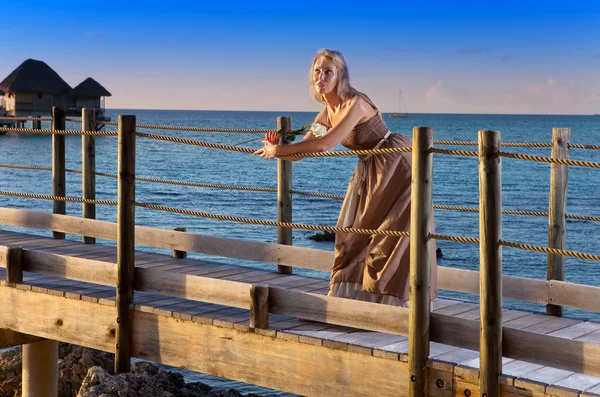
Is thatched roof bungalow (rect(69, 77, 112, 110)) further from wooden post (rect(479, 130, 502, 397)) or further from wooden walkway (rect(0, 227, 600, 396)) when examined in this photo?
wooden post (rect(479, 130, 502, 397))

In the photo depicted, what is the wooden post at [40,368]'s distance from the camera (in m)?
8.84

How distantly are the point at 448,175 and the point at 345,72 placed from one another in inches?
1632

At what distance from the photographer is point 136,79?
69250 mm

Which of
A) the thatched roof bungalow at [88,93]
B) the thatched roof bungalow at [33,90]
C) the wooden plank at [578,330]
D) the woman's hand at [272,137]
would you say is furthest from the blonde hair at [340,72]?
the thatched roof bungalow at [88,93]

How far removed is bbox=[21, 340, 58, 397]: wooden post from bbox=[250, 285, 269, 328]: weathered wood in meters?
3.78

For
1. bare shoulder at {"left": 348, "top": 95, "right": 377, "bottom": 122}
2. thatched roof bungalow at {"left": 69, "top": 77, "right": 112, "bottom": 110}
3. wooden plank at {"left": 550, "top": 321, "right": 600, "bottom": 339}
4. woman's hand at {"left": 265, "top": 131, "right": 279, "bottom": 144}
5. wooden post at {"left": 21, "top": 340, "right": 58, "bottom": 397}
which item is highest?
thatched roof bungalow at {"left": 69, "top": 77, "right": 112, "bottom": 110}

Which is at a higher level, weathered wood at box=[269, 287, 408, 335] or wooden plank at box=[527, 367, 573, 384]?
weathered wood at box=[269, 287, 408, 335]

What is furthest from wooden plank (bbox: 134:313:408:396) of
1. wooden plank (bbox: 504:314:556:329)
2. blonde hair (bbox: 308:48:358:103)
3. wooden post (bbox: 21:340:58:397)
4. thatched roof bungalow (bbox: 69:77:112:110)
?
thatched roof bungalow (bbox: 69:77:112:110)

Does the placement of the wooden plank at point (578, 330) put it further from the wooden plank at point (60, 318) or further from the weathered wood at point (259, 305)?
the wooden plank at point (60, 318)

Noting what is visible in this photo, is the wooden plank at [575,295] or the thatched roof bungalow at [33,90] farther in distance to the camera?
the thatched roof bungalow at [33,90]

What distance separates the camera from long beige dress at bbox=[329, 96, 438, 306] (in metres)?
5.60

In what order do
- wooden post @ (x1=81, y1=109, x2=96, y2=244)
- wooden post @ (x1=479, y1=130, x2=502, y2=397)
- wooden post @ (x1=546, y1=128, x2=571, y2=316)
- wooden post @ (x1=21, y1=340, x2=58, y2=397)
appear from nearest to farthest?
wooden post @ (x1=479, y1=130, x2=502, y2=397)
wooden post @ (x1=546, y1=128, x2=571, y2=316)
wooden post @ (x1=21, y1=340, x2=58, y2=397)
wooden post @ (x1=81, y1=109, x2=96, y2=244)

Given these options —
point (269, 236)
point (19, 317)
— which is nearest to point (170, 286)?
point (19, 317)

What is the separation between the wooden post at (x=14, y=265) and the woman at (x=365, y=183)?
2072 millimetres
